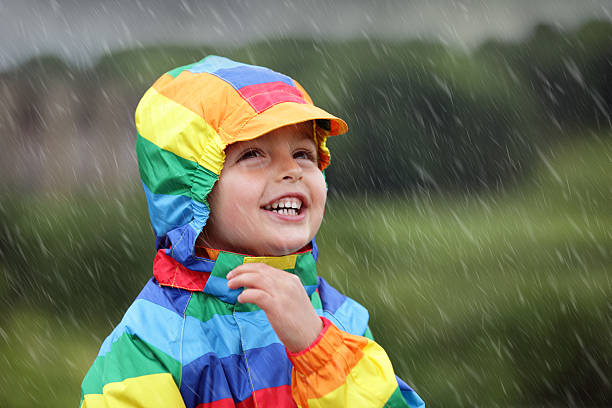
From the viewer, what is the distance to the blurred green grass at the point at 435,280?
390 cm

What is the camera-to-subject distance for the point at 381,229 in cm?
421

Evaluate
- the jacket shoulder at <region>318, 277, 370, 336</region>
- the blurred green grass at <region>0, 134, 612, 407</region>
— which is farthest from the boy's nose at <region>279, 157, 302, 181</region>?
the blurred green grass at <region>0, 134, 612, 407</region>

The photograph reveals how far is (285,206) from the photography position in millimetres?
1677

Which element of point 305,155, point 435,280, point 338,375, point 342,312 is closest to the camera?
point 338,375

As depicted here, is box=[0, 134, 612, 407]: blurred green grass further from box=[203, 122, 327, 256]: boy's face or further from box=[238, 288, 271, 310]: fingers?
box=[238, 288, 271, 310]: fingers

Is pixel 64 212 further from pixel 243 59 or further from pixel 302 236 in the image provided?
pixel 302 236

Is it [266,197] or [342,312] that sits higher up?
[266,197]

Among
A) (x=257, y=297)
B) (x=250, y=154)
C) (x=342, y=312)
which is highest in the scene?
(x=250, y=154)

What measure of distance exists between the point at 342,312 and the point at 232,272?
487 mm

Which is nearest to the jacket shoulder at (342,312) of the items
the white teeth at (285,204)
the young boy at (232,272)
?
the young boy at (232,272)

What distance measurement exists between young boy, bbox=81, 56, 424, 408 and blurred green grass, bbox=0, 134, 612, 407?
7.75 feet

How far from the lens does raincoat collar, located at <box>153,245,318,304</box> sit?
5.35ft

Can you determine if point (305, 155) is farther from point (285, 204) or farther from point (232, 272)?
point (232, 272)

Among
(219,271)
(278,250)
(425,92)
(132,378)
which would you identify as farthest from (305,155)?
(425,92)
